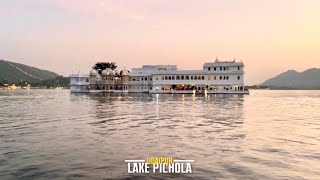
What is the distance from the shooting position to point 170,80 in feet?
366

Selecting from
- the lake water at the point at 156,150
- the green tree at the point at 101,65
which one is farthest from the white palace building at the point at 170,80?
the lake water at the point at 156,150

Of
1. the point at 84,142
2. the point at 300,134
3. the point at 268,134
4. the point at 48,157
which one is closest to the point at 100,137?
the point at 84,142

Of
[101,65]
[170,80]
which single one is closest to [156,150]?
[170,80]

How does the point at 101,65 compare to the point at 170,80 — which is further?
the point at 101,65

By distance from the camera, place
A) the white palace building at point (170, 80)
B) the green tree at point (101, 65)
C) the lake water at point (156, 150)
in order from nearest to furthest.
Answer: the lake water at point (156, 150), the white palace building at point (170, 80), the green tree at point (101, 65)

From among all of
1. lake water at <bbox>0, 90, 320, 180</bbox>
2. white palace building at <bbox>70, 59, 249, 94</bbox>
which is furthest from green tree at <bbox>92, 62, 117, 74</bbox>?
lake water at <bbox>0, 90, 320, 180</bbox>

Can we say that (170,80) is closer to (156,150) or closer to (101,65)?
(101,65)

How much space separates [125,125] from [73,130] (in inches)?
177

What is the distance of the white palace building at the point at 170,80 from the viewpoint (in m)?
105

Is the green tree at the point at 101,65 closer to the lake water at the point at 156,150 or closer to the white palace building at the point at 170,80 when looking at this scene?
the white palace building at the point at 170,80

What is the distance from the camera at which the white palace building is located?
10488 cm

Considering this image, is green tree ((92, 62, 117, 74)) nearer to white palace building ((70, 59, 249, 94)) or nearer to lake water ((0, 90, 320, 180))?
white palace building ((70, 59, 249, 94))

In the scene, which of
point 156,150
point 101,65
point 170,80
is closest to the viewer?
point 156,150

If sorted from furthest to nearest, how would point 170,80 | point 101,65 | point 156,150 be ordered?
point 101,65
point 170,80
point 156,150
